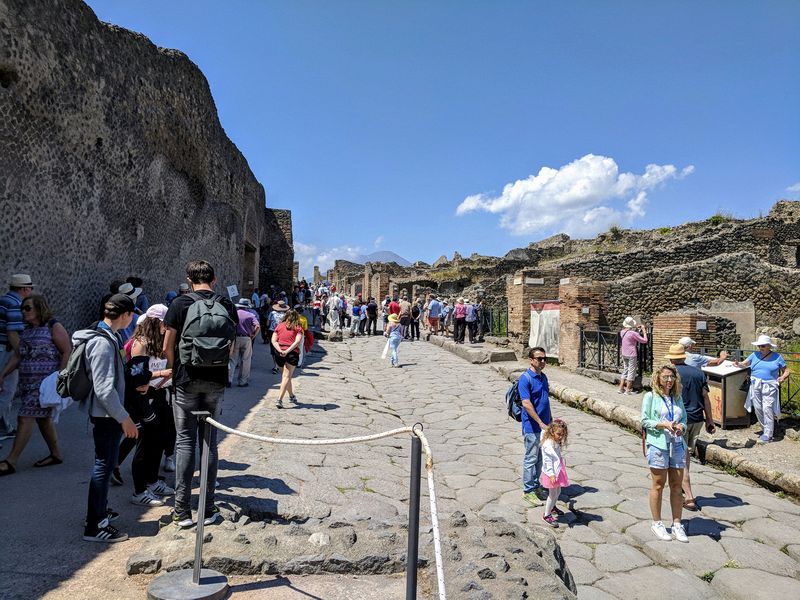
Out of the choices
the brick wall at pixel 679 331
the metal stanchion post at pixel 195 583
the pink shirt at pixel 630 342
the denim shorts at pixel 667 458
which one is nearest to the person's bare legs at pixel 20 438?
the metal stanchion post at pixel 195 583

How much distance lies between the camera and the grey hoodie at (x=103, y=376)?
9.61 ft

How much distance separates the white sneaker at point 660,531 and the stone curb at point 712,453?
1887mm

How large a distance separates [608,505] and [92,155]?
7282mm

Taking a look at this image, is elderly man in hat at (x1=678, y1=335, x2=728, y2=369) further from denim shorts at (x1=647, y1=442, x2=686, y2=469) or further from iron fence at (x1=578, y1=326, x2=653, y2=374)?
iron fence at (x1=578, y1=326, x2=653, y2=374)

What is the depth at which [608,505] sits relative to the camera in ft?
15.4

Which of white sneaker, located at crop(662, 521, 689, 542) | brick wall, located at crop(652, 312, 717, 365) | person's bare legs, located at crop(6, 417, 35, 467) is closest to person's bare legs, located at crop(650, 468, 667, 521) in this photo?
white sneaker, located at crop(662, 521, 689, 542)

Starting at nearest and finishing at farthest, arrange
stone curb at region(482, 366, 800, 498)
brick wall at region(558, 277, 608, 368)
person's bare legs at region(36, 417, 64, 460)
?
person's bare legs at region(36, 417, 64, 460) → stone curb at region(482, 366, 800, 498) → brick wall at region(558, 277, 608, 368)

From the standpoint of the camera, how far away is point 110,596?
2.39 m

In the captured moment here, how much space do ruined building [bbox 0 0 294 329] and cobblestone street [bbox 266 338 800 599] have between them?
332 cm

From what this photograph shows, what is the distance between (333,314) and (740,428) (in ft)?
42.8

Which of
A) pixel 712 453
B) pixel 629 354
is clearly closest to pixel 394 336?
pixel 629 354

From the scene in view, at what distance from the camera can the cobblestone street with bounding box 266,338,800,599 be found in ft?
11.7

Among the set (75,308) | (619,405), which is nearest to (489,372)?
(619,405)

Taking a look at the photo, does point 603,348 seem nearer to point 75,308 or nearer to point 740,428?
point 740,428
